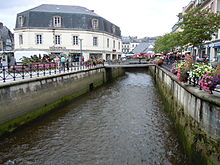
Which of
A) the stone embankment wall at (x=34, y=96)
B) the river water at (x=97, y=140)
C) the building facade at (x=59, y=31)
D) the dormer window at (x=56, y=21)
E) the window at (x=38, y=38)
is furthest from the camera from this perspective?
the dormer window at (x=56, y=21)

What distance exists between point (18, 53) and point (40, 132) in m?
13.1

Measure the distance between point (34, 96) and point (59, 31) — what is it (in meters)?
23.4

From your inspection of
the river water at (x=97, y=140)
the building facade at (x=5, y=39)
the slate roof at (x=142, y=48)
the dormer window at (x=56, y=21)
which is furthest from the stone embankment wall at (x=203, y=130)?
the slate roof at (x=142, y=48)

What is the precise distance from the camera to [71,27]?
33188mm

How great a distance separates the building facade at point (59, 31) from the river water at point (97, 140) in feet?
70.6

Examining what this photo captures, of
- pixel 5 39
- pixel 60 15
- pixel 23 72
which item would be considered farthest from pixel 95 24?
pixel 5 39

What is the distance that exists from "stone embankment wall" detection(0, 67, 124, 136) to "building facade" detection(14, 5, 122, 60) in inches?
630

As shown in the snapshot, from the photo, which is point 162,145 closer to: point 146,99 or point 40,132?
point 40,132

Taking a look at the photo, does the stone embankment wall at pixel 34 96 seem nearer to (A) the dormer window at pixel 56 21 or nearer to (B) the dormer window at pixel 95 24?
(A) the dormer window at pixel 56 21

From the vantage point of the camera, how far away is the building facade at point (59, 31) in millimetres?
31812

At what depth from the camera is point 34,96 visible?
11531 mm

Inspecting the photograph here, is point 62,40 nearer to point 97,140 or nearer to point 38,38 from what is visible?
point 38,38

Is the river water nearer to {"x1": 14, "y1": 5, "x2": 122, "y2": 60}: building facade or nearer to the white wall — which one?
{"x1": 14, "y1": 5, "x2": 122, "y2": 60}: building facade

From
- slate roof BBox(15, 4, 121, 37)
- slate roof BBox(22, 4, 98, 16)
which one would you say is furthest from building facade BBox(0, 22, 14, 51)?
slate roof BBox(15, 4, 121, 37)
